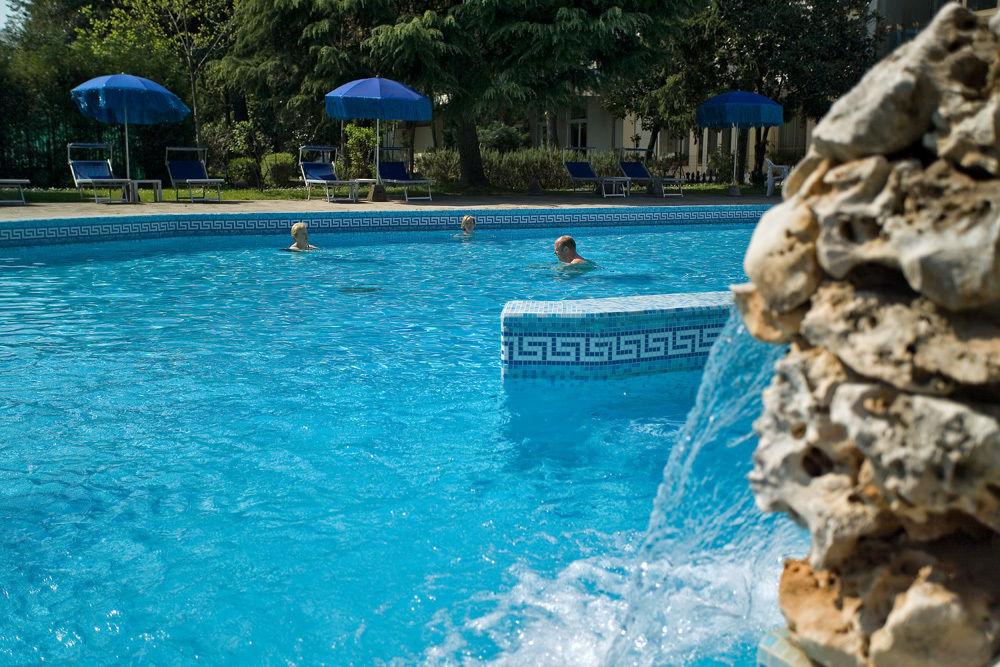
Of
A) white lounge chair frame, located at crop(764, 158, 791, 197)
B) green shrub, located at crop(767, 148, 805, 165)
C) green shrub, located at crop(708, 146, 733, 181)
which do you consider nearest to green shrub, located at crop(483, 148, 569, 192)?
white lounge chair frame, located at crop(764, 158, 791, 197)

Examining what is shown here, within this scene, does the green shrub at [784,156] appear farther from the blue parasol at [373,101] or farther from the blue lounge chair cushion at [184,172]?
the blue lounge chair cushion at [184,172]

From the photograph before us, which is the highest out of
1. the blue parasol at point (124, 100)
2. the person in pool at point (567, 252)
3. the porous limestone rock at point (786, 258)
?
the blue parasol at point (124, 100)

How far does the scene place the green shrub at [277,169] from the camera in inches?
893

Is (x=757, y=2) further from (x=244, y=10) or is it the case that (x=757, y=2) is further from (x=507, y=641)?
(x=507, y=641)

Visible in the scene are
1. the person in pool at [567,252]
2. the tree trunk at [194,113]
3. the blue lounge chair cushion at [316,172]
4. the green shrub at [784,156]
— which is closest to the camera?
the person in pool at [567,252]

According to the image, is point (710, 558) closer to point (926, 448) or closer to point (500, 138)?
point (926, 448)

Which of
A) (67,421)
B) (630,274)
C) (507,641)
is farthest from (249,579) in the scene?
(630,274)

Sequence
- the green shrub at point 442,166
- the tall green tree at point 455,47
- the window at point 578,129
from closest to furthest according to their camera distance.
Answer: the tall green tree at point 455,47
the green shrub at point 442,166
the window at point 578,129

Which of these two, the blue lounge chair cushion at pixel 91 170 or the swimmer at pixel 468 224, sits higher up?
the blue lounge chair cushion at pixel 91 170

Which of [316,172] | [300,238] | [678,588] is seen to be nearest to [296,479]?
[678,588]

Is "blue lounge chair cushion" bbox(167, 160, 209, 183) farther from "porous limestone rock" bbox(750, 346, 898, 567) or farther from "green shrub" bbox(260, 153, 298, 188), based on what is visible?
"porous limestone rock" bbox(750, 346, 898, 567)

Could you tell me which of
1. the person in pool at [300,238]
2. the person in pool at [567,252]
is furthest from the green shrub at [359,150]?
the person in pool at [567,252]

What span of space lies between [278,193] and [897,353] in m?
19.5

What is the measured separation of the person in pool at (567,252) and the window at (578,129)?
92.4 feet
